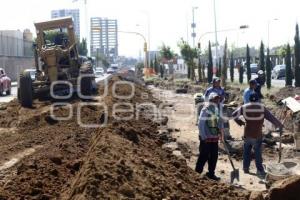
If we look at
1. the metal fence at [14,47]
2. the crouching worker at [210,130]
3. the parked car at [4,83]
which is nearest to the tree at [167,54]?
the metal fence at [14,47]

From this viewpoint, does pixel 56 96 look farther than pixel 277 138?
Yes

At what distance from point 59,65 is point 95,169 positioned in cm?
1511

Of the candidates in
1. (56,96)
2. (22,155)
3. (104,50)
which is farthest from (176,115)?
(104,50)

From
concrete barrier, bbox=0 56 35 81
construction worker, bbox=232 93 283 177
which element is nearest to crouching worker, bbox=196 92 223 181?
construction worker, bbox=232 93 283 177

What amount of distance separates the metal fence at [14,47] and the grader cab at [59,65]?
37661mm

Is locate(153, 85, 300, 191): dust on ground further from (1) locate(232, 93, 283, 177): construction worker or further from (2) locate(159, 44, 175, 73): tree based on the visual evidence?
(2) locate(159, 44, 175, 73): tree

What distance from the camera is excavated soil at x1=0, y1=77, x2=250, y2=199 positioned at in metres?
6.86

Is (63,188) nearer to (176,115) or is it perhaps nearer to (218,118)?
(218,118)

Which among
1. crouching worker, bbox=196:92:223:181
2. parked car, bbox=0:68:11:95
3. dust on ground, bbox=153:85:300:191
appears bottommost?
dust on ground, bbox=153:85:300:191

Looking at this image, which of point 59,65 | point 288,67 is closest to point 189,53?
point 288,67

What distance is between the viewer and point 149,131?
48.3 ft

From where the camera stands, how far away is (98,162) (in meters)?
7.65

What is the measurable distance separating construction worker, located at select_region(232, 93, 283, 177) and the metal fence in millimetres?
50534

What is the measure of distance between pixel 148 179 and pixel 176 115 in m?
14.3
